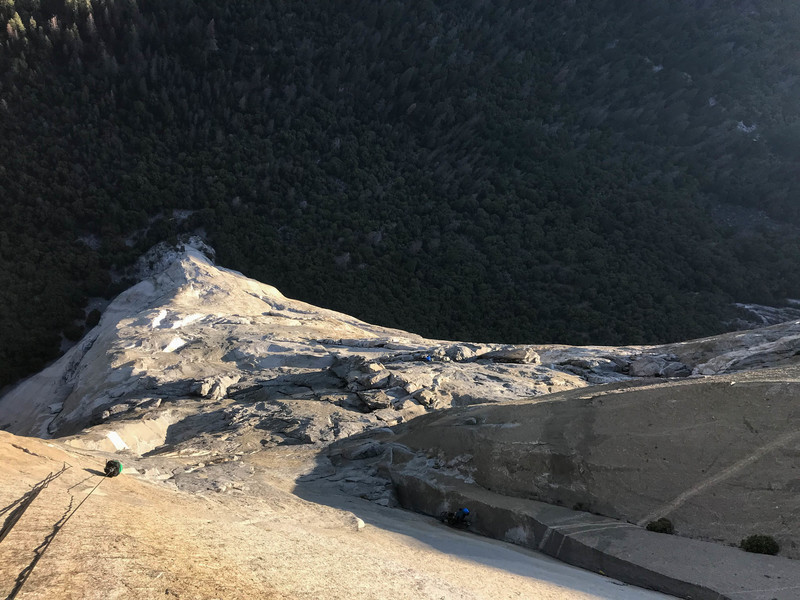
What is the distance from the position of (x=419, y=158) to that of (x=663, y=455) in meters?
56.0

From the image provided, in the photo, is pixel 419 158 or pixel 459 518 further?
pixel 419 158

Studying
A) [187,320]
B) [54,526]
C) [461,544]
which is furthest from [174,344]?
[461,544]

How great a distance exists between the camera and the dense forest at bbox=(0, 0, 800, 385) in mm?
43000

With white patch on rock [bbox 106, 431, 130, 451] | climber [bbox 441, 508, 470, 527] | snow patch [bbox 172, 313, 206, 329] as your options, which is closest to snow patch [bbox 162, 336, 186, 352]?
snow patch [bbox 172, 313, 206, 329]

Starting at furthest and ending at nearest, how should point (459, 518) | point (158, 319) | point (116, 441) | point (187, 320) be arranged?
point (187, 320) < point (158, 319) < point (116, 441) < point (459, 518)

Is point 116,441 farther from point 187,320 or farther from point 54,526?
point 187,320

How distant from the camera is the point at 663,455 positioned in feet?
36.7

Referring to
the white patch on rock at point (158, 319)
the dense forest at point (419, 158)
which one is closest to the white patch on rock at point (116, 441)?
the white patch on rock at point (158, 319)

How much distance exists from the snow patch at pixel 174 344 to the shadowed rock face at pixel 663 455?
49.4 ft

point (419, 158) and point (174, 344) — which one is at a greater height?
point (419, 158)

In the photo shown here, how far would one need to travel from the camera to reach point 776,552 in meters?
9.28

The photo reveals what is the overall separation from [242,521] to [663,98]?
87067mm

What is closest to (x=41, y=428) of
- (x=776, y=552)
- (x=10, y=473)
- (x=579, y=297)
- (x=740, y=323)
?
(x=10, y=473)

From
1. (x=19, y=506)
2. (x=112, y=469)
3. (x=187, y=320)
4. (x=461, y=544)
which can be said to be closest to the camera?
(x=19, y=506)
